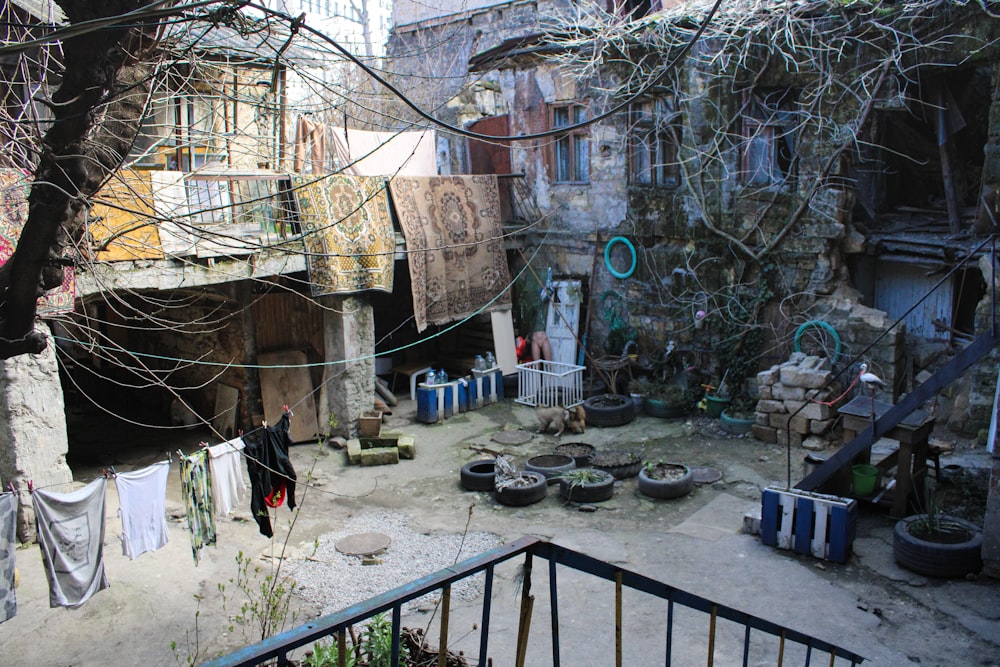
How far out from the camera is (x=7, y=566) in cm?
800

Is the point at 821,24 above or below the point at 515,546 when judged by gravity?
above

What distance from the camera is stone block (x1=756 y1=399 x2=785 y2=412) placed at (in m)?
13.6

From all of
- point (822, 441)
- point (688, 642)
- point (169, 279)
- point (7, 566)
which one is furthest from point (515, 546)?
point (822, 441)

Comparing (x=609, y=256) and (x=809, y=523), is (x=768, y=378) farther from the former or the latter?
(x=609, y=256)

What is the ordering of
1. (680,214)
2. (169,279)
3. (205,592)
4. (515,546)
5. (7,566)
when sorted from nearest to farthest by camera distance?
(515,546) < (7,566) < (205,592) < (169,279) < (680,214)

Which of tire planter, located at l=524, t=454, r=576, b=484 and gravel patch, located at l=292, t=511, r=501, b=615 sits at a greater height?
tire planter, located at l=524, t=454, r=576, b=484

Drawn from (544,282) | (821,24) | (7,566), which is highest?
(821,24)

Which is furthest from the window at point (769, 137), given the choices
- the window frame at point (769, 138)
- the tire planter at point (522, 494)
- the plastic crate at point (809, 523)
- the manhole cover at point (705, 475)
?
the tire planter at point (522, 494)

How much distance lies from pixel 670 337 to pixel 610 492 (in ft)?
16.2

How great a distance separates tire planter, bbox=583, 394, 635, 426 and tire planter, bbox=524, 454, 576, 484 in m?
2.12

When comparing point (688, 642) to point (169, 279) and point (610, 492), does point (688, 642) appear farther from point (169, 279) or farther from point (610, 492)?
point (169, 279)

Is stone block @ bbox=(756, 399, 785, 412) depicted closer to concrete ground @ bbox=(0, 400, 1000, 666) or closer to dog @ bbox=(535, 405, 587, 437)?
concrete ground @ bbox=(0, 400, 1000, 666)

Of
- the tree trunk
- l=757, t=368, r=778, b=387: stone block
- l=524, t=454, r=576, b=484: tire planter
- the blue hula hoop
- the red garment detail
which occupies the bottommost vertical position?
l=524, t=454, r=576, b=484: tire planter

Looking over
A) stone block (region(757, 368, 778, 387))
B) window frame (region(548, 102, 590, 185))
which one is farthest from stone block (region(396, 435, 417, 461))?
window frame (region(548, 102, 590, 185))
